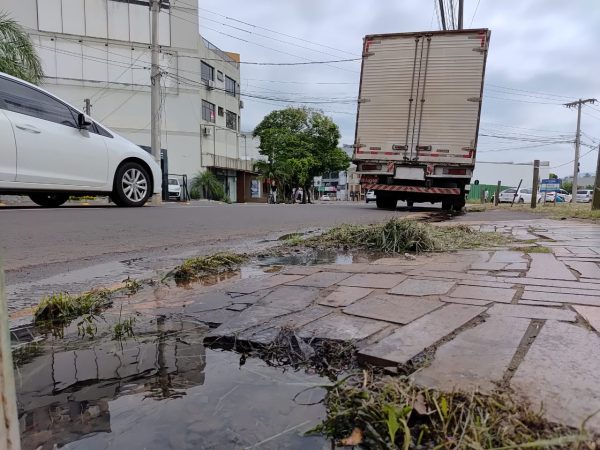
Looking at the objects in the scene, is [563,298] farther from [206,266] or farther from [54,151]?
[54,151]

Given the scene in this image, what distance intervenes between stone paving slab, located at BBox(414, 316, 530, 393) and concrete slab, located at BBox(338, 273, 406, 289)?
832 millimetres

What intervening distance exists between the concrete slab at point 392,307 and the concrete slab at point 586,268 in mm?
1361

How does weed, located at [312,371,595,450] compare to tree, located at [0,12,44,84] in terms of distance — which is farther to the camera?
tree, located at [0,12,44,84]

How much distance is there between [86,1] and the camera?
88.9ft

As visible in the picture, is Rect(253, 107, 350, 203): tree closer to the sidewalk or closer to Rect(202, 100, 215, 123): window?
Rect(202, 100, 215, 123): window

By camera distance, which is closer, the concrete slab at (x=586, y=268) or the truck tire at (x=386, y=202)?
the concrete slab at (x=586, y=268)

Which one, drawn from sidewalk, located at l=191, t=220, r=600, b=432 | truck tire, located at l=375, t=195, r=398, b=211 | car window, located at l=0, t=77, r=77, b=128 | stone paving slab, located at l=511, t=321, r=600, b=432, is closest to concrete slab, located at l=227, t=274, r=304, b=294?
sidewalk, located at l=191, t=220, r=600, b=432

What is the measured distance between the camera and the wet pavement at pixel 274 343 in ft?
4.03

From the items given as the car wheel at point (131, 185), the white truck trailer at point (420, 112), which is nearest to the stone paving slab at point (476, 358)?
the car wheel at point (131, 185)

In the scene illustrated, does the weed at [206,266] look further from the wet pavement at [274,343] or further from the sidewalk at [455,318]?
the sidewalk at [455,318]

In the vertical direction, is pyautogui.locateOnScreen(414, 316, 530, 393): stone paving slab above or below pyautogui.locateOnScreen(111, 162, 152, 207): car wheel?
below

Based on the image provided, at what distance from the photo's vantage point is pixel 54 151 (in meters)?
5.85

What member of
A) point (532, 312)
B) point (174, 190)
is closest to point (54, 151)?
point (532, 312)

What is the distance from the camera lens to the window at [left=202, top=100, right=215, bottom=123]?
31.9 metres
